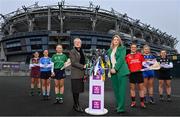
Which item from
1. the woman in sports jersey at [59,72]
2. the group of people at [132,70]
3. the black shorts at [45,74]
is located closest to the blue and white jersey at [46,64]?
the black shorts at [45,74]

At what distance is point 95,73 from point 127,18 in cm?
6955

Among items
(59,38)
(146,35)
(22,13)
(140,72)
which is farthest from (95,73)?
(146,35)

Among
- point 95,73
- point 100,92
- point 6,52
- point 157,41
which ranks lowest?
point 100,92

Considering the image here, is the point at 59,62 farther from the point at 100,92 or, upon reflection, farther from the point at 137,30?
the point at 137,30

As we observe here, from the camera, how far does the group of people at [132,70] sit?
250 inches

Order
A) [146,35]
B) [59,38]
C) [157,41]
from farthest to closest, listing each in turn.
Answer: [157,41]
[146,35]
[59,38]

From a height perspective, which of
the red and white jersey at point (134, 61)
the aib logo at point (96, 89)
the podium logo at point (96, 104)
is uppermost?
the red and white jersey at point (134, 61)

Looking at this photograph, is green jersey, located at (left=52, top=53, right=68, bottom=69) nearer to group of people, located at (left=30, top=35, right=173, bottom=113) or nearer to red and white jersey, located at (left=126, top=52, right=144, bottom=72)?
group of people, located at (left=30, top=35, right=173, bottom=113)

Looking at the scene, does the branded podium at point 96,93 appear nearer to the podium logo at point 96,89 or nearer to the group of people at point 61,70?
the podium logo at point 96,89

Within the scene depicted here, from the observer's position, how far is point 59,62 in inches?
316

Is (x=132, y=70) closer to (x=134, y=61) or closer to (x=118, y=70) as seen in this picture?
(x=134, y=61)

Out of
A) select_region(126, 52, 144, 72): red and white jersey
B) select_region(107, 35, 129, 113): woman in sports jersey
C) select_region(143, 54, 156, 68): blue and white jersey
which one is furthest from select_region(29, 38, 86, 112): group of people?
select_region(143, 54, 156, 68): blue and white jersey

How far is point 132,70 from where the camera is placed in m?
7.28

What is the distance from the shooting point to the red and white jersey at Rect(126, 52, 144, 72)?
7175mm
